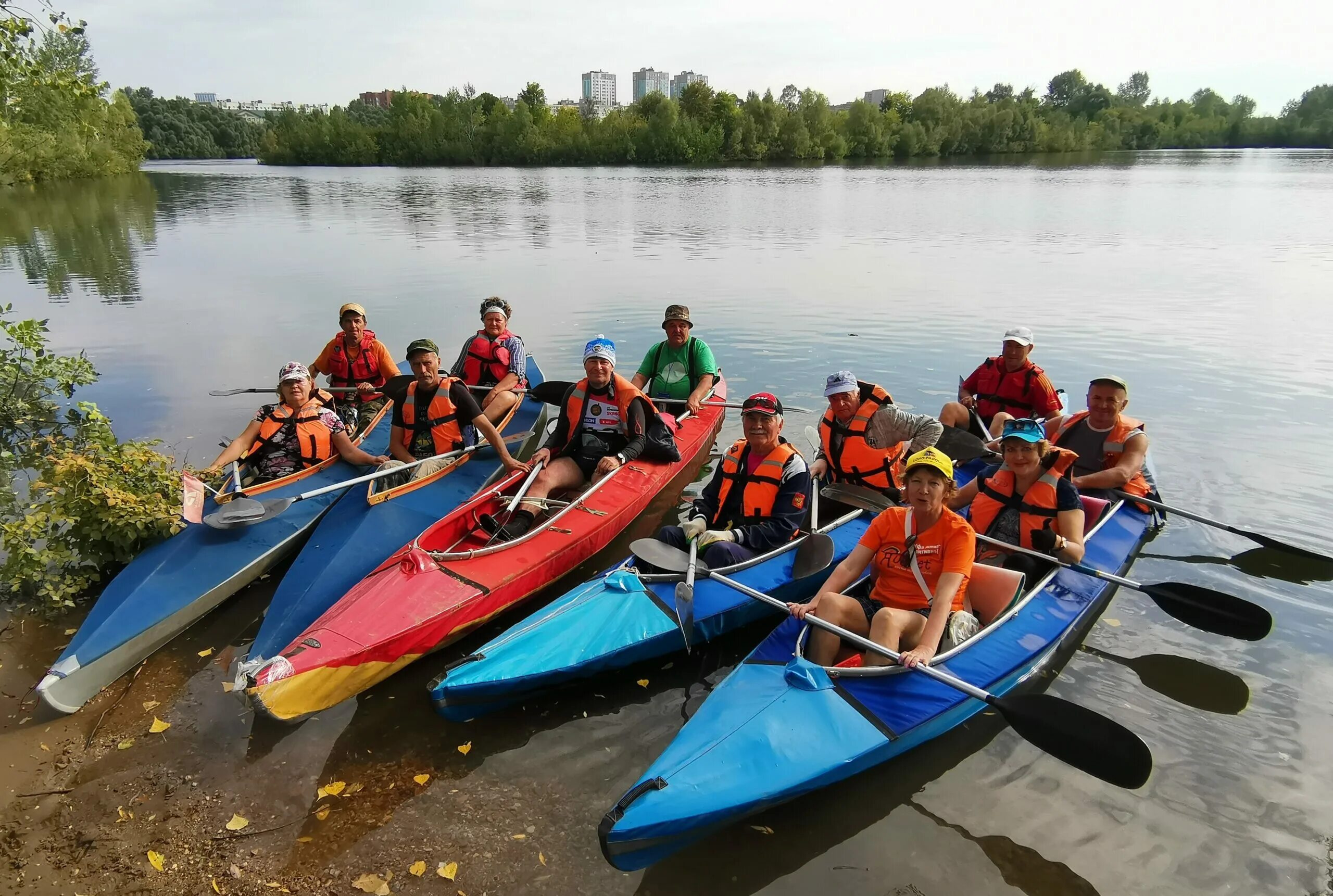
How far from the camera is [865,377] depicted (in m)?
11.6

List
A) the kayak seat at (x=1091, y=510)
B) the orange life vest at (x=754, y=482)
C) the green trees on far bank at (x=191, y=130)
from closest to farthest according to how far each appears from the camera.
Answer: the orange life vest at (x=754, y=482) → the kayak seat at (x=1091, y=510) → the green trees on far bank at (x=191, y=130)

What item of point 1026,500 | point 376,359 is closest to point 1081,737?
point 1026,500

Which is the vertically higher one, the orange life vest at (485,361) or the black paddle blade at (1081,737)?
the orange life vest at (485,361)

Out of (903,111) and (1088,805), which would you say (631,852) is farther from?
(903,111)

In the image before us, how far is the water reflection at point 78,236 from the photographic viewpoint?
1855cm

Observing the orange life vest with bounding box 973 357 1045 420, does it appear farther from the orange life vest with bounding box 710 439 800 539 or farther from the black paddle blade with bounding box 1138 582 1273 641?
the orange life vest with bounding box 710 439 800 539

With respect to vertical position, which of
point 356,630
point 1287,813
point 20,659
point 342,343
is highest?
point 342,343

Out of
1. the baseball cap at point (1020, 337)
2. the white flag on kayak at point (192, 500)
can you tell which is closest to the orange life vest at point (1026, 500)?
the baseball cap at point (1020, 337)

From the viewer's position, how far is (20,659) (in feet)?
16.7

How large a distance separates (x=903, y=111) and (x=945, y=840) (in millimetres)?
77560

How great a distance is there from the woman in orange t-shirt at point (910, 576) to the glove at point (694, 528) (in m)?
1.28

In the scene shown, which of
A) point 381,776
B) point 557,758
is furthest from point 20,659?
point 557,758

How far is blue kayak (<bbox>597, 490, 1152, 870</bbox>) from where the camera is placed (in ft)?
11.3

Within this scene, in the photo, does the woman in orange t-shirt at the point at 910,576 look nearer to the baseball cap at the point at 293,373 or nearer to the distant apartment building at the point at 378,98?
the baseball cap at the point at 293,373
